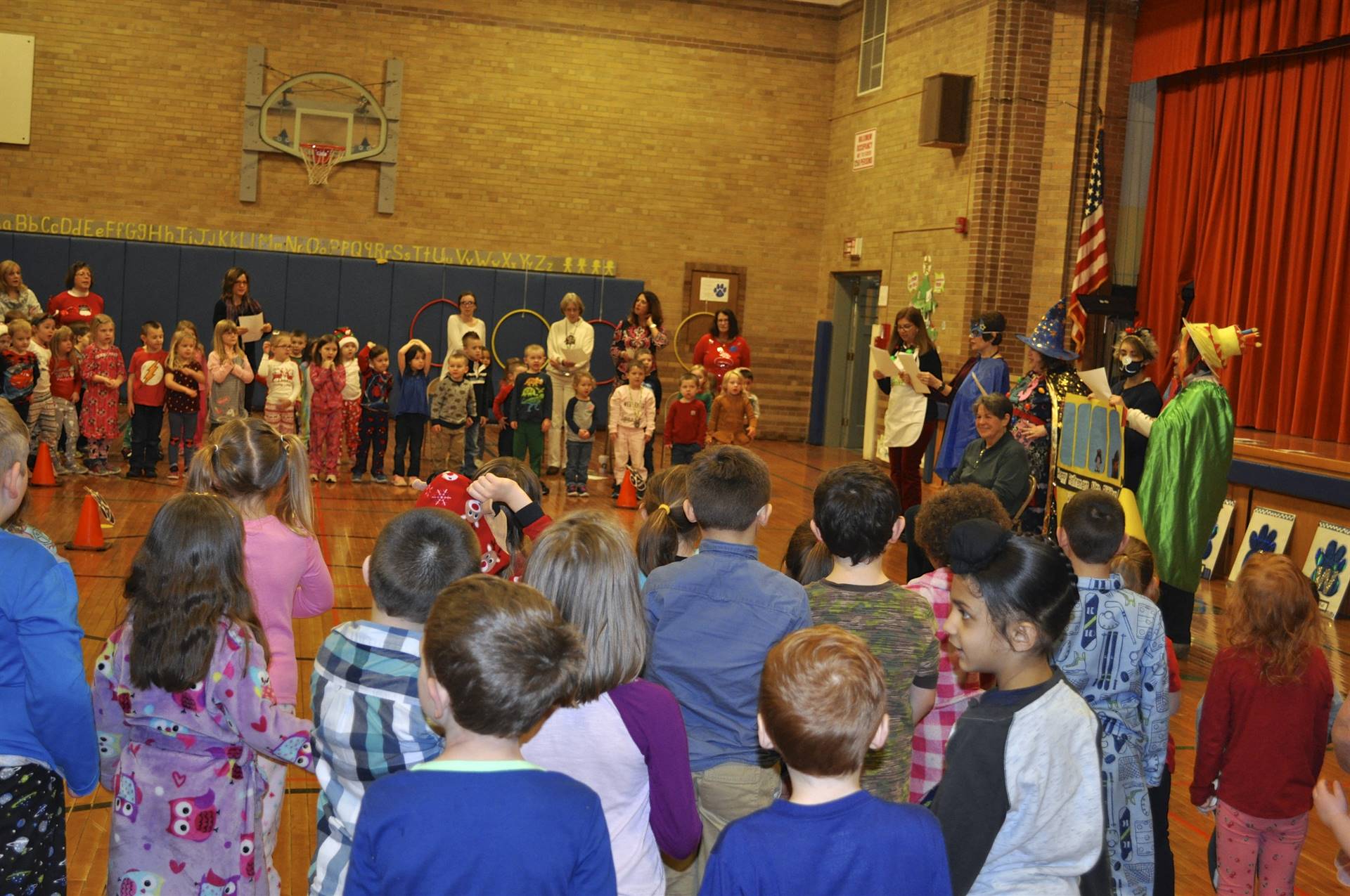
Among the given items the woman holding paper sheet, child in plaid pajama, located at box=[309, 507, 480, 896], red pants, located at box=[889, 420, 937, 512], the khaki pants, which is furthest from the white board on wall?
the khaki pants

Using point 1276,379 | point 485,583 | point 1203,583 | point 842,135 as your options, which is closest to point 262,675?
point 485,583

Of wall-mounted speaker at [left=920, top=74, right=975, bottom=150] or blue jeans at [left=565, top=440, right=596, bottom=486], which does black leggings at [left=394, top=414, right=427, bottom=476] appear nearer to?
blue jeans at [left=565, top=440, right=596, bottom=486]

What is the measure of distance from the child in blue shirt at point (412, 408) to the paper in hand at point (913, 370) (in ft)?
12.6

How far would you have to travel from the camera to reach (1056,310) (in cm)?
740

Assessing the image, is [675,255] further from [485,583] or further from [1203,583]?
[485,583]

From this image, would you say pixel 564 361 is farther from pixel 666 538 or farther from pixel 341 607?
pixel 666 538

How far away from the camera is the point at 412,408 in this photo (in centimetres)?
1014

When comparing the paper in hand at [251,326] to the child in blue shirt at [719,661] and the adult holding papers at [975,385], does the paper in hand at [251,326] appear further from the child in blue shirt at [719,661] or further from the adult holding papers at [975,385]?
the child in blue shirt at [719,661]

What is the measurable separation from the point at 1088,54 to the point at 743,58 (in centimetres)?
502

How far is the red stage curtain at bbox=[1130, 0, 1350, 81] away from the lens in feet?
30.9

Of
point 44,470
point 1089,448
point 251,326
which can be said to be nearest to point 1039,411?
point 1089,448

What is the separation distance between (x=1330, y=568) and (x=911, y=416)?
2.74 meters

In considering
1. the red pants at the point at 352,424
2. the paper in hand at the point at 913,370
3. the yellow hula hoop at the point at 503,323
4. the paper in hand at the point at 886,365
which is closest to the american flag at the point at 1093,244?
the paper in hand at the point at 886,365

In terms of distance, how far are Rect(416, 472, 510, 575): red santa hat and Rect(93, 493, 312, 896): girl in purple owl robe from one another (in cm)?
63
